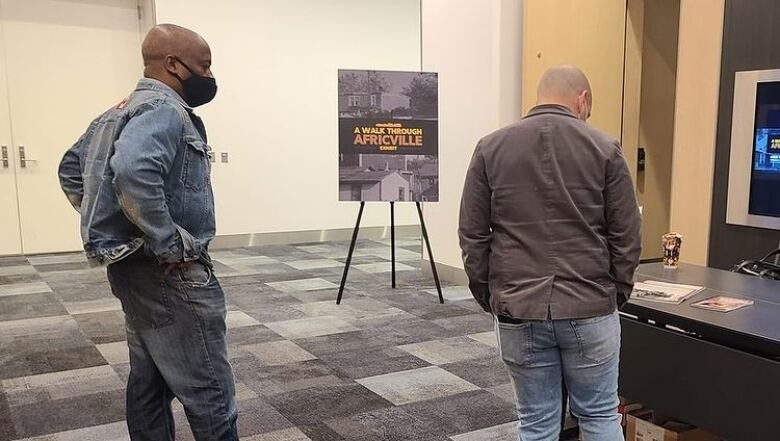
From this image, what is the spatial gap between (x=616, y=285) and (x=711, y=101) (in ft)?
7.46

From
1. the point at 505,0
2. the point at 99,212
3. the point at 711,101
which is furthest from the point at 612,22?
the point at 99,212

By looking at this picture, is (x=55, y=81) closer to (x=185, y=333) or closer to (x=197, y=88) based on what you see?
(x=197, y=88)

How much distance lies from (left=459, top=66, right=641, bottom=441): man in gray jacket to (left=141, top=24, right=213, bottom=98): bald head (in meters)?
0.89

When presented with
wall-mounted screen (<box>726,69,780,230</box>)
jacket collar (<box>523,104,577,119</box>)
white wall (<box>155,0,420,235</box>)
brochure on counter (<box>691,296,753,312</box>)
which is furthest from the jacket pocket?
white wall (<box>155,0,420,235</box>)

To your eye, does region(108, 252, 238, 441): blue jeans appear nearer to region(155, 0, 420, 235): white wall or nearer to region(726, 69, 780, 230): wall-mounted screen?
region(726, 69, 780, 230): wall-mounted screen

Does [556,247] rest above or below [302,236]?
above

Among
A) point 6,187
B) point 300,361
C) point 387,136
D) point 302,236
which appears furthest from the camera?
point 302,236

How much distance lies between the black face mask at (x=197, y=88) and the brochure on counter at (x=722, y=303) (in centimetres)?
174

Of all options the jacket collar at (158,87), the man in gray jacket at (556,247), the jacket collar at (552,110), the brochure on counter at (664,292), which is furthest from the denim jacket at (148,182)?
the brochure on counter at (664,292)

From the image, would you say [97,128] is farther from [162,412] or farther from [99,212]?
[162,412]

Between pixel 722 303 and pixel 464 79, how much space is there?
3.89 metres

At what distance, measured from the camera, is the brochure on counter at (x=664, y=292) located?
235 centimetres

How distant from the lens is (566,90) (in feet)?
6.41

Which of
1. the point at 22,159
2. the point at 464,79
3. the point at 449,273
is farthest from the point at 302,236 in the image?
the point at 464,79
